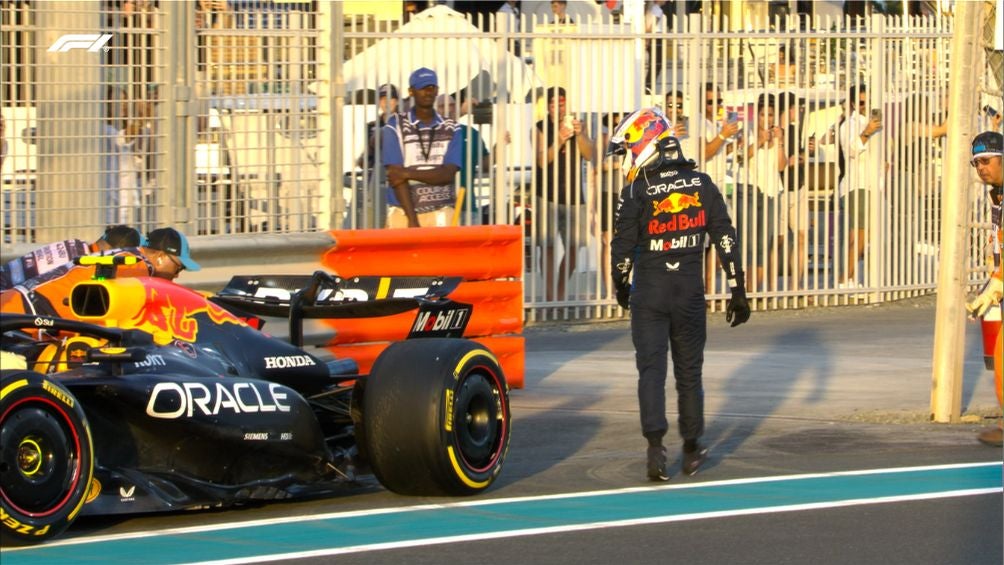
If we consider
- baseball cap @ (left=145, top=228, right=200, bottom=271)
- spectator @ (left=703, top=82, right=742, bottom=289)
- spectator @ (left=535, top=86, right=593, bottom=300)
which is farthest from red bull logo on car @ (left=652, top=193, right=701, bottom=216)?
spectator @ (left=703, top=82, right=742, bottom=289)

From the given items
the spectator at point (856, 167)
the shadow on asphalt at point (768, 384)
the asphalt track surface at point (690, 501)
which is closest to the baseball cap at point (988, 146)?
the asphalt track surface at point (690, 501)

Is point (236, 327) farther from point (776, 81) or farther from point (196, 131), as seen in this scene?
point (776, 81)

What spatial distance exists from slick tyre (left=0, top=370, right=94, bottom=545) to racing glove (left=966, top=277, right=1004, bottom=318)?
217 inches

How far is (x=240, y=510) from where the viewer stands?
8.04 metres

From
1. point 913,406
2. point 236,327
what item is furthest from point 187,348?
point 913,406

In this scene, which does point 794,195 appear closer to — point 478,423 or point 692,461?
point 692,461

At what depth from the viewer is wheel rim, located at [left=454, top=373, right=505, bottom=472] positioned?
8188mm

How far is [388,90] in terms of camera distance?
569 inches

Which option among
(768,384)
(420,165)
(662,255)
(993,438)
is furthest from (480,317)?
(993,438)

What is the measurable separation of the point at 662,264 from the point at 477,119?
6286 millimetres

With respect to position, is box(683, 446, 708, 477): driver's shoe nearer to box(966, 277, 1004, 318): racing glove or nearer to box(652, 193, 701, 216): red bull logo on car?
box(652, 193, 701, 216): red bull logo on car

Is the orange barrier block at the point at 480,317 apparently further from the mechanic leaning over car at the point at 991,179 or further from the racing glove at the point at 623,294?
the mechanic leaning over car at the point at 991,179

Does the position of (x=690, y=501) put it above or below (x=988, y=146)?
below

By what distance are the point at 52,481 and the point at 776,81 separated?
1045 cm
